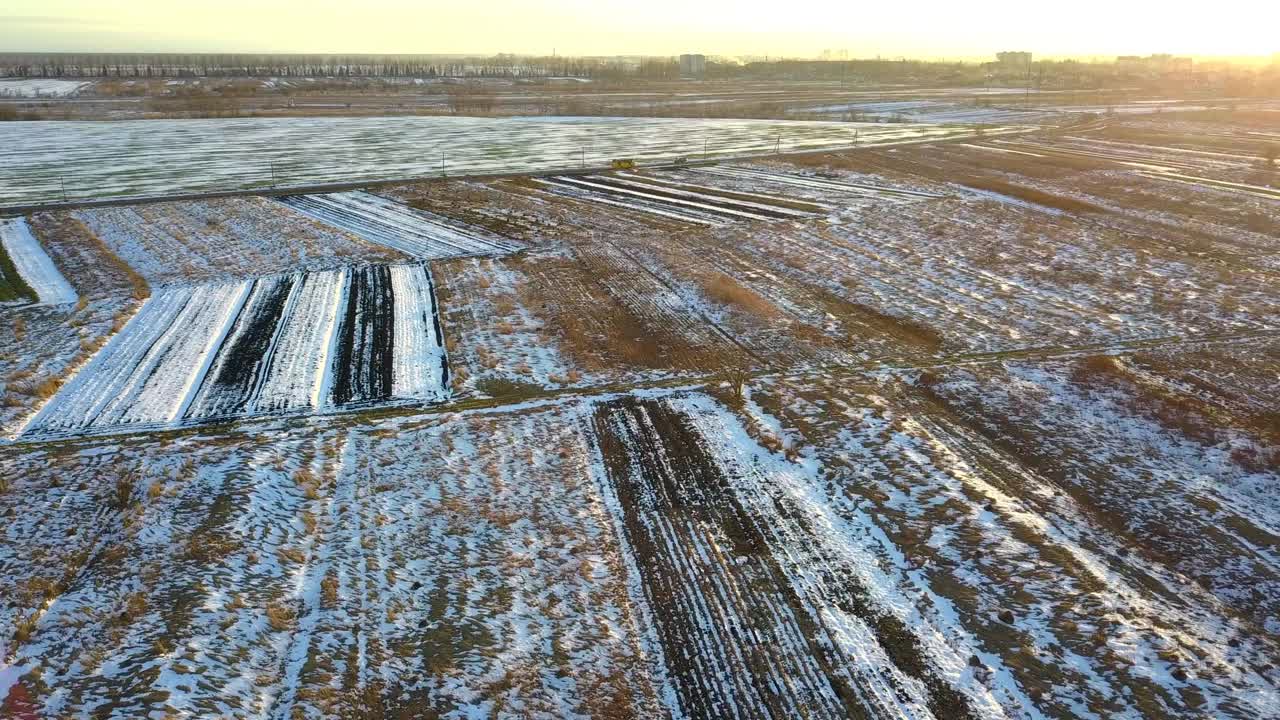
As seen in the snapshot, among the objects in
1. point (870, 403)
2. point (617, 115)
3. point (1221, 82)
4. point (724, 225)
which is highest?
point (1221, 82)

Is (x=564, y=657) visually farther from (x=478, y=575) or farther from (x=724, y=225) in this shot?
(x=724, y=225)

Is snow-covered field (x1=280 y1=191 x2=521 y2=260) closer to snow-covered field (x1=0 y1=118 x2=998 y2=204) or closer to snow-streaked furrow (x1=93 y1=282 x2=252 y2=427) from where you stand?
snow-covered field (x1=0 y1=118 x2=998 y2=204)

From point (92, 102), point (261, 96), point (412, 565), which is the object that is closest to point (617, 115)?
point (261, 96)

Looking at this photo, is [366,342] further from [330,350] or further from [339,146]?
[339,146]

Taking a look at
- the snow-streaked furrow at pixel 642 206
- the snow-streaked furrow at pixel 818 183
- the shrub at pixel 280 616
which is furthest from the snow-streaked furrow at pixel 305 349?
the snow-streaked furrow at pixel 818 183

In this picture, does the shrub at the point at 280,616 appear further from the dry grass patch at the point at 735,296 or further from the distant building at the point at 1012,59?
the distant building at the point at 1012,59

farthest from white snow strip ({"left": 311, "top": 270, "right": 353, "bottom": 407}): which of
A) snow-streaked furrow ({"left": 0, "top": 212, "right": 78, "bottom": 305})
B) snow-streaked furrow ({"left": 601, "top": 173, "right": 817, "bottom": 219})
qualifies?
snow-streaked furrow ({"left": 601, "top": 173, "right": 817, "bottom": 219})
